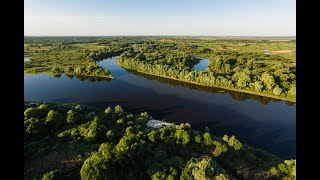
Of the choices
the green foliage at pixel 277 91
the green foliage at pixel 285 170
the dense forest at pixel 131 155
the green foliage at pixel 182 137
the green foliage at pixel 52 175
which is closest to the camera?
the green foliage at pixel 52 175

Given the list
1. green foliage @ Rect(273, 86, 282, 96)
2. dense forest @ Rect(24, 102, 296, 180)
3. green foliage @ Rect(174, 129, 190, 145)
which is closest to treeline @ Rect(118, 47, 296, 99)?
green foliage @ Rect(273, 86, 282, 96)

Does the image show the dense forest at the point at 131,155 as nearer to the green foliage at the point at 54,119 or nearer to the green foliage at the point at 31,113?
the green foliage at the point at 54,119

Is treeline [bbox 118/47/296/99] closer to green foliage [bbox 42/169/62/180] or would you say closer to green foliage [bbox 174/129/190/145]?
green foliage [bbox 174/129/190/145]

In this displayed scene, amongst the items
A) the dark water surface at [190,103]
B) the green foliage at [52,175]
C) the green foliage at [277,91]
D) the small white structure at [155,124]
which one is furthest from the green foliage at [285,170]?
the green foliage at [277,91]

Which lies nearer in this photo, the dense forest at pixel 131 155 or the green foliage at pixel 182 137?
the dense forest at pixel 131 155

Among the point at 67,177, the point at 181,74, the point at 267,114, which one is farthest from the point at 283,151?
the point at 181,74

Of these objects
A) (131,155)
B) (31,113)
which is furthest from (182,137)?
(31,113)

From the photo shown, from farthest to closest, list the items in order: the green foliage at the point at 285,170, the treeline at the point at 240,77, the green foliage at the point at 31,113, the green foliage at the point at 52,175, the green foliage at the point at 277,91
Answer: the treeline at the point at 240,77
the green foliage at the point at 277,91
the green foliage at the point at 31,113
the green foliage at the point at 285,170
the green foliage at the point at 52,175
